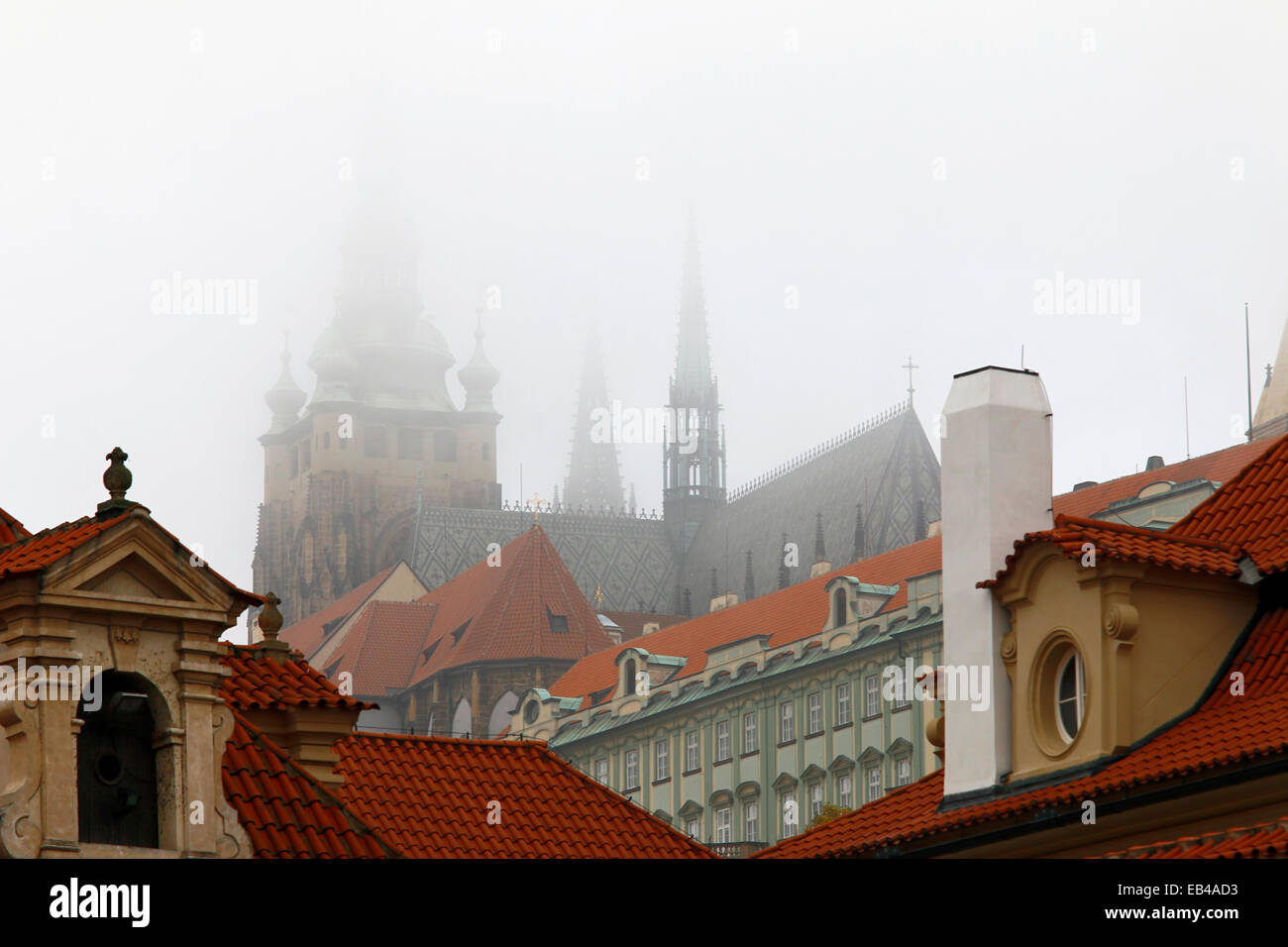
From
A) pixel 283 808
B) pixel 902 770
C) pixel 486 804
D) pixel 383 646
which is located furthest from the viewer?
pixel 383 646

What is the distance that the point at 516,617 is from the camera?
11769 centimetres

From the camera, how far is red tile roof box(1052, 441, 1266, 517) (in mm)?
76694

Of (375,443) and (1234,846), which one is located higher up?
(375,443)

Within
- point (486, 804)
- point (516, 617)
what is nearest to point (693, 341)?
point (516, 617)

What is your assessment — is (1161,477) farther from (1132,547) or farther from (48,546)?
(48,546)

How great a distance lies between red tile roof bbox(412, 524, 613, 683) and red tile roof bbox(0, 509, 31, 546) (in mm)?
95578

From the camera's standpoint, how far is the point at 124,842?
16969mm

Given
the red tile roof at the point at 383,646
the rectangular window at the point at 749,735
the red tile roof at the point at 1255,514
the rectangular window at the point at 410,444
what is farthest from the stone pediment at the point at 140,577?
the rectangular window at the point at 410,444

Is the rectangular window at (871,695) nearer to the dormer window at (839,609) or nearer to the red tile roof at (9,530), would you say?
the dormer window at (839,609)

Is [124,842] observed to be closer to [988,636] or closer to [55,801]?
[55,801]

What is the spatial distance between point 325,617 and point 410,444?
24.1 m

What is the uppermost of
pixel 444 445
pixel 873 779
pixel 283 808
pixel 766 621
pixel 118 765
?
pixel 444 445

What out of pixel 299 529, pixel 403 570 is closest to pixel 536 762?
pixel 403 570
